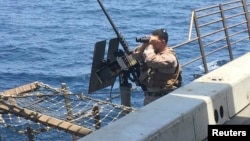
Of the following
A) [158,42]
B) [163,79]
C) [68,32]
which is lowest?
[68,32]

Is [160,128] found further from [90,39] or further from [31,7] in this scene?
[31,7]

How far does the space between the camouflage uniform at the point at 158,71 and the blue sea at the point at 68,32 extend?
914 cm

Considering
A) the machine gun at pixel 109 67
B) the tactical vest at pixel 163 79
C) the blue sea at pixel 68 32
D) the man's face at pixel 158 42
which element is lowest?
the blue sea at pixel 68 32

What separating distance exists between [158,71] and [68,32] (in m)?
43.7

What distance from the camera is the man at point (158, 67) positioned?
28.0ft

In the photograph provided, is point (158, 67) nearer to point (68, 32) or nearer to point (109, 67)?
point (109, 67)

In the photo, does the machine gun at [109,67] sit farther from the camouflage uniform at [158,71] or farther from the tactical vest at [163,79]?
the tactical vest at [163,79]

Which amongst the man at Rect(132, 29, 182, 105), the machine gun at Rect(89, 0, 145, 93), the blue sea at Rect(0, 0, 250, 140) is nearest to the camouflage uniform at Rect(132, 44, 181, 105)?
the man at Rect(132, 29, 182, 105)

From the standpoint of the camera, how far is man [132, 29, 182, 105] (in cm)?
853

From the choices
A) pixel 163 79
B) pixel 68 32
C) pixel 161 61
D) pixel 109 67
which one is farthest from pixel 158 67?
pixel 68 32

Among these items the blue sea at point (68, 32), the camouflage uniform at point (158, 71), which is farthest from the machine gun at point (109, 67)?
A: the blue sea at point (68, 32)

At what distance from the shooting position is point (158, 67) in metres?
8.53

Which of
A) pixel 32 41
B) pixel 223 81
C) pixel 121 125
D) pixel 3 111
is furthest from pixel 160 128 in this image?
pixel 32 41

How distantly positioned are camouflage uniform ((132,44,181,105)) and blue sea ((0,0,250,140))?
914 cm
